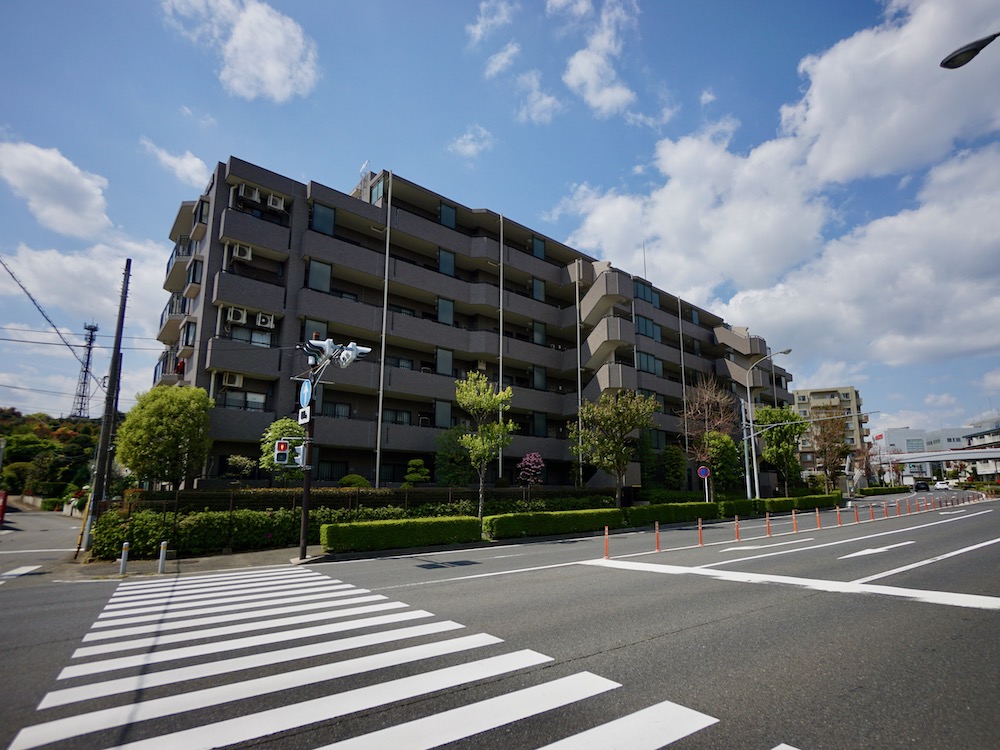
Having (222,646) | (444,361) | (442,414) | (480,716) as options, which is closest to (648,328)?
(444,361)

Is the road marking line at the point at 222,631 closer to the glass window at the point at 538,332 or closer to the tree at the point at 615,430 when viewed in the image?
the tree at the point at 615,430

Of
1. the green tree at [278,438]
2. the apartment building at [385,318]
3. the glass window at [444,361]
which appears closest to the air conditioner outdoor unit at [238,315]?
the apartment building at [385,318]

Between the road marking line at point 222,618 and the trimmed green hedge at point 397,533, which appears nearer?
the road marking line at point 222,618

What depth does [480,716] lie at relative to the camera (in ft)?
14.4

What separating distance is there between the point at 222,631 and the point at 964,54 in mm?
12123

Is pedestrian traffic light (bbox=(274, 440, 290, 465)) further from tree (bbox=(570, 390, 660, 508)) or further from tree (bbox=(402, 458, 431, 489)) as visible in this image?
tree (bbox=(570, 390, 660, 508))

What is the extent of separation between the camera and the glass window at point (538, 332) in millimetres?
37106

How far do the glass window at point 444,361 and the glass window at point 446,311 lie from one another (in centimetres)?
178

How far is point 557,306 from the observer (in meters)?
39.8

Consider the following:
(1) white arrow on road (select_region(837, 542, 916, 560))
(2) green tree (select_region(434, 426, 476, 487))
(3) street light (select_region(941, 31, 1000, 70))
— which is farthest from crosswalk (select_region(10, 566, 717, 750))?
(2) green tree (select_region(434, 426, 476, 487))

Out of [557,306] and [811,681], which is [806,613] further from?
[557,306]

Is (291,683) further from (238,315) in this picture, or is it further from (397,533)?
(238,315)

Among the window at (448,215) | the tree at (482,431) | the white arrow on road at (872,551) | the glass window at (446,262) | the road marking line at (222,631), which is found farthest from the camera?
the window at (448,215)

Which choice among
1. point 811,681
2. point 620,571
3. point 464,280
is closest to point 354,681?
point 811,681
